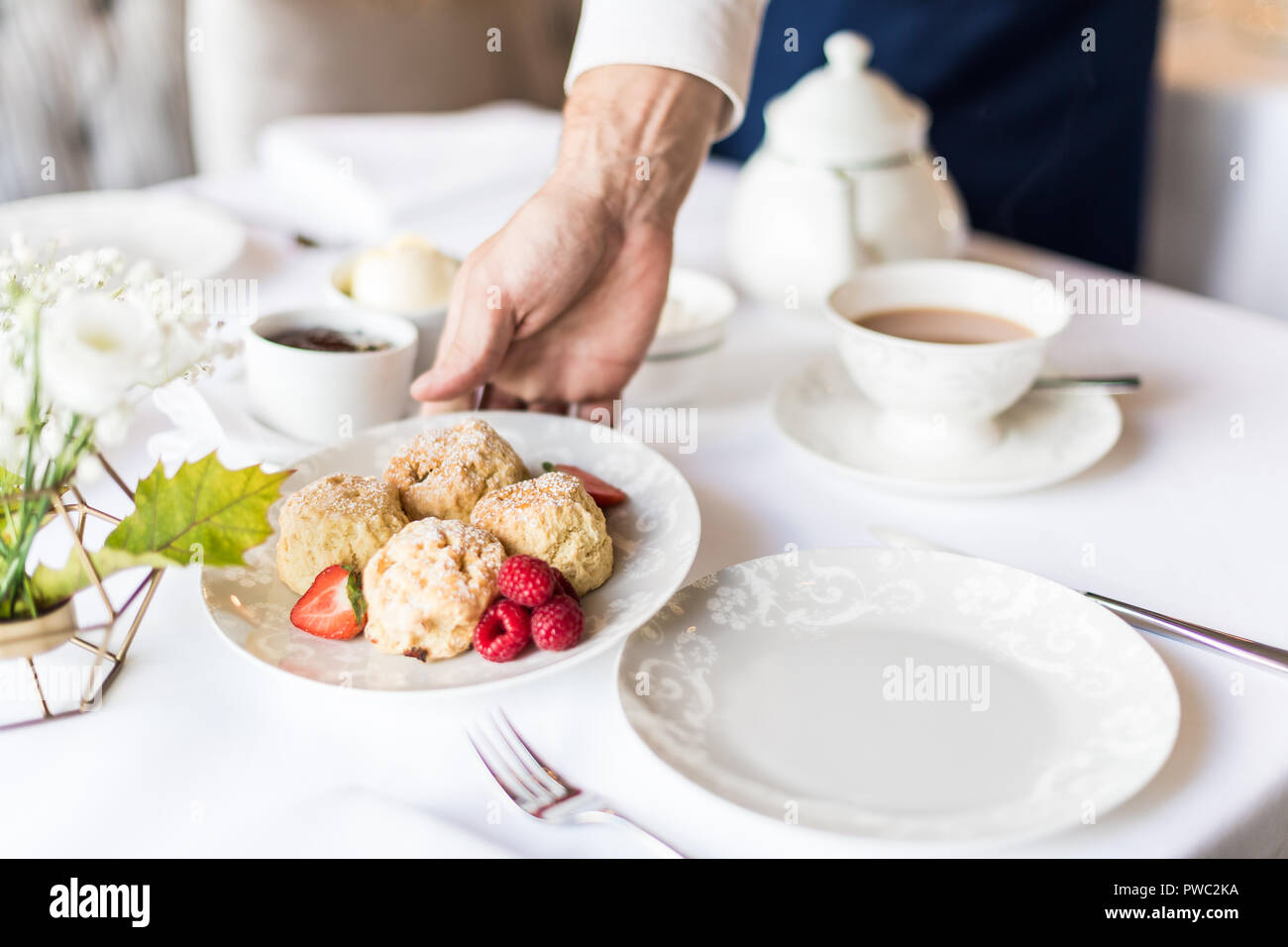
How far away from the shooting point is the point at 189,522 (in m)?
0.67

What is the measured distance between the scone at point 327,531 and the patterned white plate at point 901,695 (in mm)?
193

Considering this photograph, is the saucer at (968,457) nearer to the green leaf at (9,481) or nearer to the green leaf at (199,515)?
the green leaf at (199,515)

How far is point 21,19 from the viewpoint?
205cm

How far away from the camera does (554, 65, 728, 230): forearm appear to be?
3.61ft

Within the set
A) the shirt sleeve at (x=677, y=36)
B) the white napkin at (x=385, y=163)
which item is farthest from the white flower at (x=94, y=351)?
the white napkin at (x=385, y=163)

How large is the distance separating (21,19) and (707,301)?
5.41ft

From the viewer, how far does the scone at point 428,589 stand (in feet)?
2.18

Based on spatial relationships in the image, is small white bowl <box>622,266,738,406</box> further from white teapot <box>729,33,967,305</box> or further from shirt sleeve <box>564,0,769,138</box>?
shirt sleeve <box>564,0,769,138</box>

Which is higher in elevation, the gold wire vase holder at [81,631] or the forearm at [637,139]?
the forearm at [637,139]

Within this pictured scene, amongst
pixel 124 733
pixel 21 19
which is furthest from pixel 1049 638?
pixel 21 19

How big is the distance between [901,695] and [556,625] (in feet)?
0.70

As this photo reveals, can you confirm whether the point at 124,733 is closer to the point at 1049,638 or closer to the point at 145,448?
the point at 145,448

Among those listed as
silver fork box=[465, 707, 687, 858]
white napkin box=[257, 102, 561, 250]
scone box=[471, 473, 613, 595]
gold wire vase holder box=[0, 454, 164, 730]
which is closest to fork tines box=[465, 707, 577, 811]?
silver fork box=[465, 707, 687, 858]

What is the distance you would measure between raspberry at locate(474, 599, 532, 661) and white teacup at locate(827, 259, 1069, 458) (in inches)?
16.3
